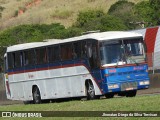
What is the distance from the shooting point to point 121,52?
A: 2877 centimetres

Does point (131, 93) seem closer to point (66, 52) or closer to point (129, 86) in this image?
point (129, 86)

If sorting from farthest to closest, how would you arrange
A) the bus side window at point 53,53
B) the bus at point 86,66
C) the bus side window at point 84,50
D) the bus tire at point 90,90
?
the bus side window at point 53,53
the bus side window at point 84,50
the bus tire at point 90,90
the bus at point 86,66

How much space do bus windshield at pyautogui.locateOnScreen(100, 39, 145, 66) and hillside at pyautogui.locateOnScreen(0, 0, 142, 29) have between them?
261 feet

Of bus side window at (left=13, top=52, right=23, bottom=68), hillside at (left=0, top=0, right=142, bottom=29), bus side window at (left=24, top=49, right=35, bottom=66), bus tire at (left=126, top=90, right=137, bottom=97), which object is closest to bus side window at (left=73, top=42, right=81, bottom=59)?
bus tire at (left=126, top=90, right=137, bottom=97)

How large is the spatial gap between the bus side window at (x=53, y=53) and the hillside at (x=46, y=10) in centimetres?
7661

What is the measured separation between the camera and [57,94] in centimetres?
3281

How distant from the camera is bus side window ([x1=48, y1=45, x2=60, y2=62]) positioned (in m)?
31.8

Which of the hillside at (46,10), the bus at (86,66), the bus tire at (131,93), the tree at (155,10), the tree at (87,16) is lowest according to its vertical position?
the bus tire at (131,93)

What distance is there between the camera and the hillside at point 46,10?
11525cm

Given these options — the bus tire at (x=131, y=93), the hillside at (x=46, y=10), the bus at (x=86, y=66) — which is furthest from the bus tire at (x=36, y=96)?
the hillside at (x=46, y=10)

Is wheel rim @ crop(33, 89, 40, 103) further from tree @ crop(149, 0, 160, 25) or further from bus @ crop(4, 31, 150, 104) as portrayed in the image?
tree @ crop(149, 0, 160, 25)

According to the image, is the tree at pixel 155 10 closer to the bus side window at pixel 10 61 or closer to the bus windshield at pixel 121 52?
the bus side window at pixel 10 61

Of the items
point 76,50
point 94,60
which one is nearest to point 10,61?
point 76,50

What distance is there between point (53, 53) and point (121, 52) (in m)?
4.65
